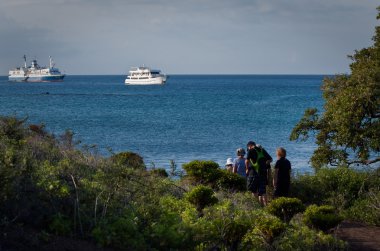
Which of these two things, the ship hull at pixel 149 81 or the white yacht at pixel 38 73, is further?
the white yacht at pixel 38 73

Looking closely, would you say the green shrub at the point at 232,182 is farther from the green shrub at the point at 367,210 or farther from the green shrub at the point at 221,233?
the green shrub at the point at 221,233

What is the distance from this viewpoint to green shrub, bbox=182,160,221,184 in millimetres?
15641

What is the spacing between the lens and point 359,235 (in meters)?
12.2

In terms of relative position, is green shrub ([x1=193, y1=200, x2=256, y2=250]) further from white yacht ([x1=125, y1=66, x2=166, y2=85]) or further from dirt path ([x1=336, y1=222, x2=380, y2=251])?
white yacht ([x1=125, y1=66, x2=166, y2=85])

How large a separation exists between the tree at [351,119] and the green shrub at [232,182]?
2.90 meters

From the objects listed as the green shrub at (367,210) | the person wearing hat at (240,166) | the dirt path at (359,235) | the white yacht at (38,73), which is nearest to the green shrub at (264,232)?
the dirt path at (359,235)

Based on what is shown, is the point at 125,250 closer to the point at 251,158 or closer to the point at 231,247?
the point at 231,247

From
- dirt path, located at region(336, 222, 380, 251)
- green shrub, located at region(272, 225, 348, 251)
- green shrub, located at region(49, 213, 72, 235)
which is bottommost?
dirt path, located at region(336, 222, 380, 251)

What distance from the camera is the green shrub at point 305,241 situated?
9.83m

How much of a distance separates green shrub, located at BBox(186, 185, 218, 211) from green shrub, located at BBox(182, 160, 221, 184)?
3958 mm

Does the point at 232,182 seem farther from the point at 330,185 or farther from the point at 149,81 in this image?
the point at 149,81

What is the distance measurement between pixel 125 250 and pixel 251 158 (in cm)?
614

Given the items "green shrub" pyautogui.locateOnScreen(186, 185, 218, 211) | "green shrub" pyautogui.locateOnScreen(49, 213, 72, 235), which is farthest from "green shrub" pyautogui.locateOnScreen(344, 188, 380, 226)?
"green shrub" pyautogui.locateOnScreen(49, 213, 72, 235)

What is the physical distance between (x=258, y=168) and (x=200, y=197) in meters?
2.67
